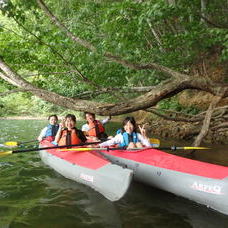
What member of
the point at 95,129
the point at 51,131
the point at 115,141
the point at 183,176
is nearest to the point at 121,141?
the point at 115,141

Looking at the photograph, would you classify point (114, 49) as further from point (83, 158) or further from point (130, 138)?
point (83, 158)

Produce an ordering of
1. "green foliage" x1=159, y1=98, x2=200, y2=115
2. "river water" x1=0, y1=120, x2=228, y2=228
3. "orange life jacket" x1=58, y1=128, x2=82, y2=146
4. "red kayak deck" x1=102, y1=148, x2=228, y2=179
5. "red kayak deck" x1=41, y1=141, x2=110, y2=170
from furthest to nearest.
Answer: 1. "green foliage" x1=159, y1=98, x2=200, y2=115
2. "orange life jacket" x1=58, y1=128, x2=82, y2=146
3. "red kayak deck" x1=41, y1=141, x2=110, y2=170
4. "red kayak deck" x1=102, y1=148, x2=228, y2=179
5. "river water" x1=0, y1=120, x2=228, y2=228

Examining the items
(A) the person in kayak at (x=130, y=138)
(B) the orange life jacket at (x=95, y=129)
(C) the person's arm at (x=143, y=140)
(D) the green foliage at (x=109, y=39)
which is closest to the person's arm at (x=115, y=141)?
(A) the person in kayak at (x=130, y=138)

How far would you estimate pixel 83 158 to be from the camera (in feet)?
16.6

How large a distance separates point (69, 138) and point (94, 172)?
71.5 inches

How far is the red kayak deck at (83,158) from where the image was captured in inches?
181

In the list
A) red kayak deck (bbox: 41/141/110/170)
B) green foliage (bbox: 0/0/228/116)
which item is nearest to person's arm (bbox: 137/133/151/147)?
red kayak deck (bbox: 41/141/110/170)

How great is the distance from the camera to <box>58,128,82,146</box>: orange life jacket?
239 inches

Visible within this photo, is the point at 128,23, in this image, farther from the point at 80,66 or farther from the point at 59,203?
the point at 59,203

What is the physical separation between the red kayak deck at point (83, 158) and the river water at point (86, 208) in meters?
0.47

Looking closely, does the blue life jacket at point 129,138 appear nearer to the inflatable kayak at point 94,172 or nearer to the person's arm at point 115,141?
the person's arm at point 115,141

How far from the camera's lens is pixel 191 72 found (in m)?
10.2

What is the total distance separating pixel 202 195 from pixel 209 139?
19.4 feet

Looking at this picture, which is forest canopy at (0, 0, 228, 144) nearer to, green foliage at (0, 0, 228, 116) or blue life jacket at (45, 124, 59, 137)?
green foliage at (0, 0, 228, 116)
